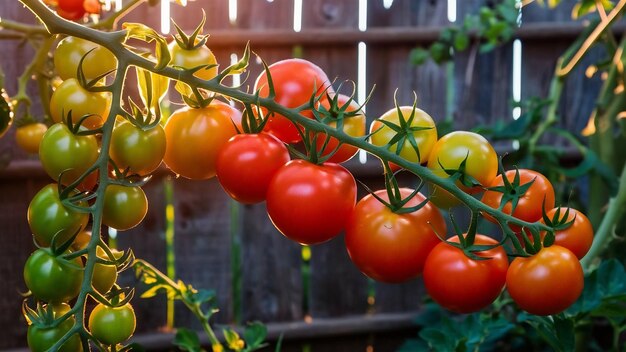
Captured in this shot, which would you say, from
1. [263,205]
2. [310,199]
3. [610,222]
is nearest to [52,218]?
[310,199]

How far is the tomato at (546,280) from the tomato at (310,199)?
11 cm

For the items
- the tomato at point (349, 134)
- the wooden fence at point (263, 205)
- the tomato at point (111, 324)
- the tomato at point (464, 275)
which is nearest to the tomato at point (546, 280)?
the tomato at point (464, 275)

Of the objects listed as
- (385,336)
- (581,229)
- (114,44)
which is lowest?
(385,336)

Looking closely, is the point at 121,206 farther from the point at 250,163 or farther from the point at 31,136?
the point at 31,136

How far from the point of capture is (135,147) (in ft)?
1.38

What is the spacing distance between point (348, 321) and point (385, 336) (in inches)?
5.4

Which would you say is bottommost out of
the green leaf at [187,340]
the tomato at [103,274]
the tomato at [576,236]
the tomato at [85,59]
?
the green leaf at [187,340]

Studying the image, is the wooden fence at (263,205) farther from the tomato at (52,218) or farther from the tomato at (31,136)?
the tomato at (52,218)

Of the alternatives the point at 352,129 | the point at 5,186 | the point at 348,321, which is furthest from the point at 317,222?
the point at 348,321

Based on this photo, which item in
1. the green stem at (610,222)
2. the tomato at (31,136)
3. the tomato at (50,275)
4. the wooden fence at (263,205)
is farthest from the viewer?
the wooden fence at (263,205)

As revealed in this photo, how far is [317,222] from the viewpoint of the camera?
1.47 ft

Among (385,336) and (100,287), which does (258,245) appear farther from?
(100,287)

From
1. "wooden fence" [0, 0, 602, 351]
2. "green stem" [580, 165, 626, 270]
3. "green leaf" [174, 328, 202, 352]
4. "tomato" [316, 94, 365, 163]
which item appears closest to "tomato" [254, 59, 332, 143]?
"tomato" [316, 94, 365, 163]

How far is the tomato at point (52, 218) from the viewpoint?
1.34 ft
